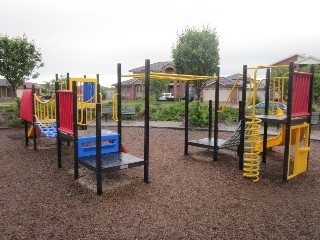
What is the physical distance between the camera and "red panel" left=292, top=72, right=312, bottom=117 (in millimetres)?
5715

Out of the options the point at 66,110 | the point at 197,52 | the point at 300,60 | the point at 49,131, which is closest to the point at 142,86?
the point at 300,60

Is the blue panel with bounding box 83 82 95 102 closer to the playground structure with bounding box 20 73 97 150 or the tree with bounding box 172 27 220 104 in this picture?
the playground structure with bounding box 20 73 97 150

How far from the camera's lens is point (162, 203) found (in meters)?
4.61

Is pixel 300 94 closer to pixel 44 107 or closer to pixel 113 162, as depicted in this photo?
pixel 113 162

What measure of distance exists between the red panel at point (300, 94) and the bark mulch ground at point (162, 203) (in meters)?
1.35

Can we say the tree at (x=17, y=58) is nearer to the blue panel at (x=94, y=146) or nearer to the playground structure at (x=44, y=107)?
the playground structure at (x=44, y=107)

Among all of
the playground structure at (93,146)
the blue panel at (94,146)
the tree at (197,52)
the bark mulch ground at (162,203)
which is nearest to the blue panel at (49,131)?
the bark mulch ground at (162,203)

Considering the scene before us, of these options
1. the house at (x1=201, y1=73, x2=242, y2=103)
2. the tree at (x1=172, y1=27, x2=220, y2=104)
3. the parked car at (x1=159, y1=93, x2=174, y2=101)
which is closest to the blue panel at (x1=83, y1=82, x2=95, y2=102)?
the tree at (x1=172, y1=27, x2=220, y2=104)

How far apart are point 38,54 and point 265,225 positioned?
27.7m

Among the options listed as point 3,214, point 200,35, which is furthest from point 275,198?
point 200,35

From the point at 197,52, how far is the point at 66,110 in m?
18.1

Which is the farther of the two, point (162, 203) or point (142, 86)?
point (142, 86)

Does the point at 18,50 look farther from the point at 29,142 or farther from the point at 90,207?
the point at 90,207

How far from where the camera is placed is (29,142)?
378 inches
